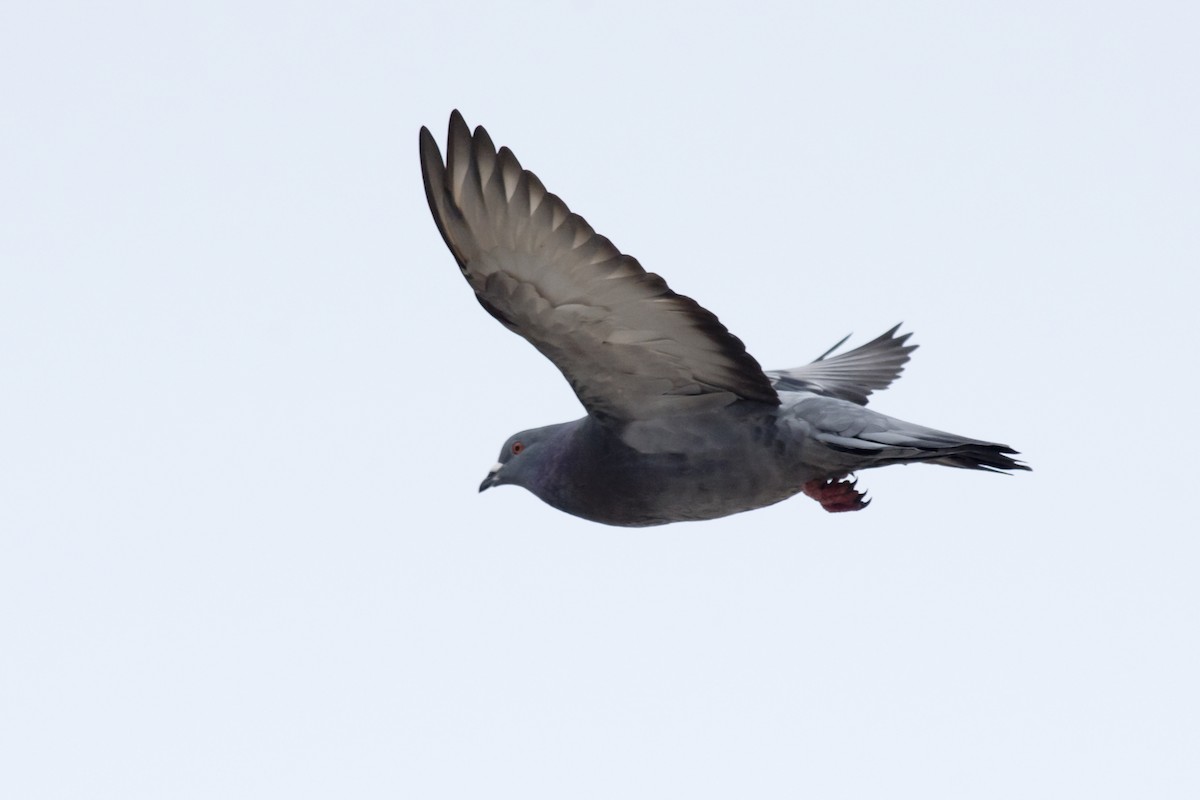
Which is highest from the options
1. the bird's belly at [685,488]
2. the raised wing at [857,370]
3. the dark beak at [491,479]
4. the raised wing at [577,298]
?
the raised wing at [857,370]

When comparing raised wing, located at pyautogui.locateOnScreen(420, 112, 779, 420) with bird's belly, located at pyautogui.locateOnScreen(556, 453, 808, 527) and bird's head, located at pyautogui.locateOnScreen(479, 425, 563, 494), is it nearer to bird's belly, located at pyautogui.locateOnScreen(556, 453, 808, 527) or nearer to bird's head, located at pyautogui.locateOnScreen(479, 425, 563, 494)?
bird's belly, located at pyautogui.locateOnScreen(556, 453, 808, 527)

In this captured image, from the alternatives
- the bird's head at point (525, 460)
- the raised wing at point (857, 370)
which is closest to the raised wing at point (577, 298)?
the bird's head at point (525, 460)

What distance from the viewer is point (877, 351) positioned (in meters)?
11.5

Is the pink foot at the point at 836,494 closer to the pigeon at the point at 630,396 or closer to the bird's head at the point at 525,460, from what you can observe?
the pigeon at the point at 630,396

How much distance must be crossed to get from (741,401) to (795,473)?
0.48 metres

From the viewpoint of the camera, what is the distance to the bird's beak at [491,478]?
9422mm

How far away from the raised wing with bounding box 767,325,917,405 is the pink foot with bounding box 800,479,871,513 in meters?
1.18

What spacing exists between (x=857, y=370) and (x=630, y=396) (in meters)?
3.20

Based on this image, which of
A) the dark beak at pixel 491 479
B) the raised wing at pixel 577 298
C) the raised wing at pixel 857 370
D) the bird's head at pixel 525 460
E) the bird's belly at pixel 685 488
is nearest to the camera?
the raised wing at pixel 577 298

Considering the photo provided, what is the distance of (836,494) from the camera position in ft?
29.2

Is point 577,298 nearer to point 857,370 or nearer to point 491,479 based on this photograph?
point 491,479

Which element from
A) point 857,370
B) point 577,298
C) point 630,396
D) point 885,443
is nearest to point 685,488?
point 630,396

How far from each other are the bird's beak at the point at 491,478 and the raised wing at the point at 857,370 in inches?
74.2

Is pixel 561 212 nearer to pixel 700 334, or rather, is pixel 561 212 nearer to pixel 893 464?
pixel 700 334
